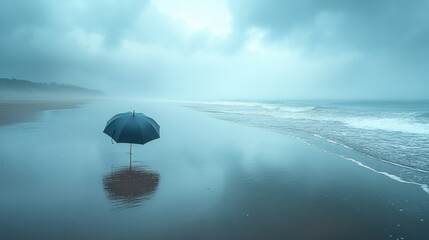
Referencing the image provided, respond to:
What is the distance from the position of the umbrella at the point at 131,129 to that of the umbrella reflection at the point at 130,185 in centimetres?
98

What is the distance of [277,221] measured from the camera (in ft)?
17.5

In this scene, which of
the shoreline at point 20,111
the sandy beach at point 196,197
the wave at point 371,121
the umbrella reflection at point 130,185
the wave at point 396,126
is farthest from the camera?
the wave at point 371,121

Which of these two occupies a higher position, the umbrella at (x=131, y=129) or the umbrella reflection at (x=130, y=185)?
the umbrella at (x=131, y=129)

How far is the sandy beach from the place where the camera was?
4.93 meters

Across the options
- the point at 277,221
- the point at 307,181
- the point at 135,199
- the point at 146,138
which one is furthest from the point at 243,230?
the point at 146,138

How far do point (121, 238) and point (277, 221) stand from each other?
3.04 meters

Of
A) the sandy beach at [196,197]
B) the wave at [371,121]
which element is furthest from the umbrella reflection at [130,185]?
the wave at [371,121]

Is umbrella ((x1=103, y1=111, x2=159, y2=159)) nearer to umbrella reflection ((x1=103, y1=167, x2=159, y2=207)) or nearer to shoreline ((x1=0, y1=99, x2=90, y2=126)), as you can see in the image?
umbrella reflection ((x1=103, y1=167, x2=159, y2=207))

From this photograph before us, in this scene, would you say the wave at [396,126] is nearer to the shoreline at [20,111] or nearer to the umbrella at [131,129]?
the umbrella at [131,129]

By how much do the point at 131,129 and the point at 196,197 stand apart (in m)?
3.19

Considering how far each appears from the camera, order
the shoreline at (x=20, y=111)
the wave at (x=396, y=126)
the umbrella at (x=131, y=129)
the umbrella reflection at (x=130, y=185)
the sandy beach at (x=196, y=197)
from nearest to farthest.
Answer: the sandy beach at (x=196, y=197)
the umbrella reflection at (x=130, y=185)
the umbrella at (x=131, y=129)
the shoreline at (x=20, y=111)
the wave at (x=396, y=126)

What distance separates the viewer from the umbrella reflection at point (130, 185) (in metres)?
6.22

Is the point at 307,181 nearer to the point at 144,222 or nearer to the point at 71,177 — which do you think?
the point at 144,222

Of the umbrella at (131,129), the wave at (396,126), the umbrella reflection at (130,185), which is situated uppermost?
the umbrella at (131,129)
